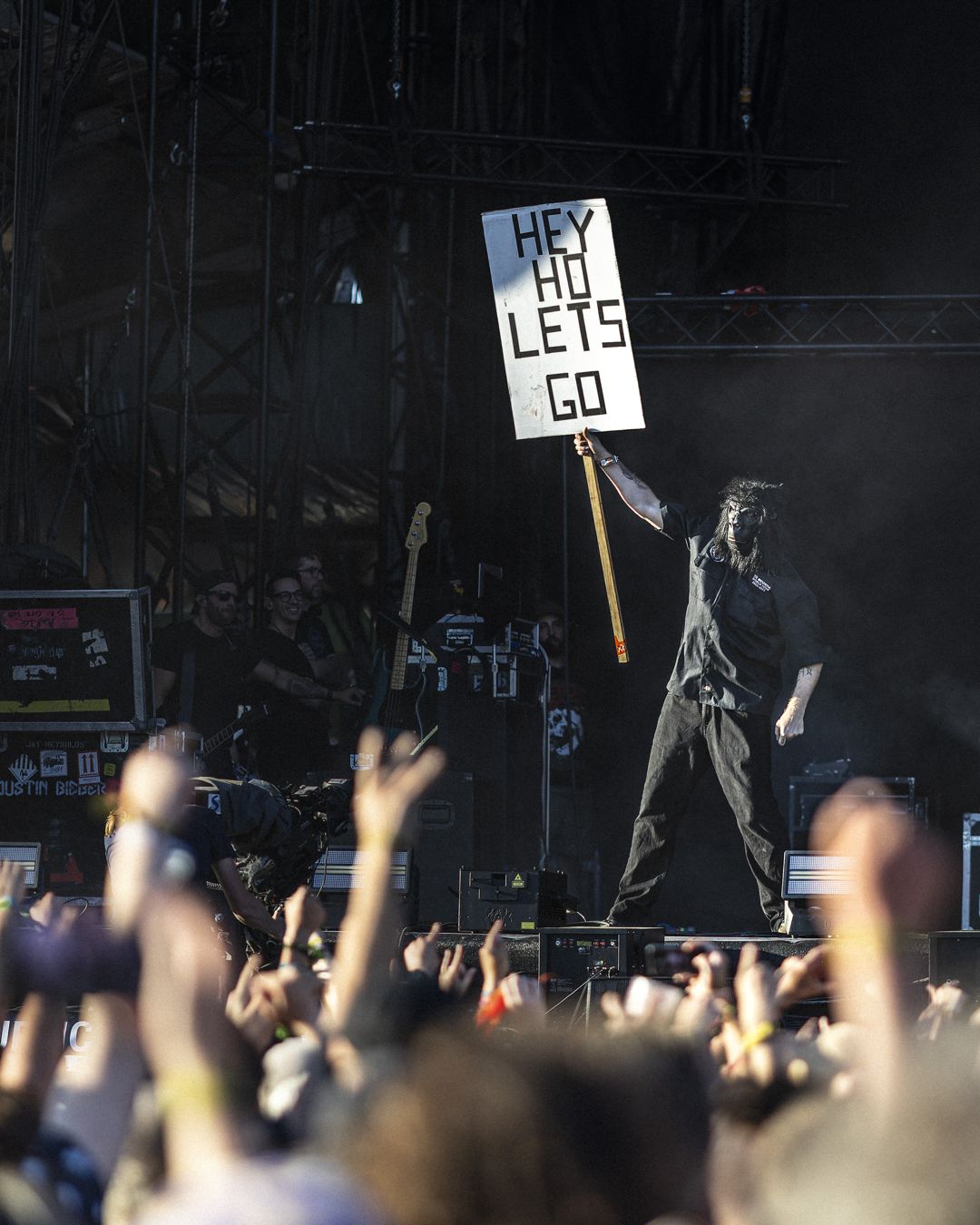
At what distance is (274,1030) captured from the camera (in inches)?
105

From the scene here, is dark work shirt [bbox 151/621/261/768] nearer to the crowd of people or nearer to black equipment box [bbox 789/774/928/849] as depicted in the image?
black equipment box [bbox 789/774/928/849]

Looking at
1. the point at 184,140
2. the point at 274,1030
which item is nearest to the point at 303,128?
the point at 184,140

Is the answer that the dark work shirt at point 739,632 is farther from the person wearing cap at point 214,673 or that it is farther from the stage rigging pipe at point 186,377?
the stage rigging pipe at point 186,377

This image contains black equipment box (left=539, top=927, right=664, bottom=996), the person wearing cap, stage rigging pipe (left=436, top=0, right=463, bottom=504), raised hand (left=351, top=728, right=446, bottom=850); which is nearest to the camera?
raised hand (left=351, top=728, right=446, bottom=850)

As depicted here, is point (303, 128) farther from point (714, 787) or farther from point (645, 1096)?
point (645, 1096)

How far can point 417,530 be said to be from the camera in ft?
28.7

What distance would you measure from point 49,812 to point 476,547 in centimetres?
373

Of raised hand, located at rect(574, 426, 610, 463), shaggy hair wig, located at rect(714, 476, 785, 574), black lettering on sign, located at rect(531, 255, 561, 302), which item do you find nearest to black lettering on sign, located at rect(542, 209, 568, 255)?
black lettering on sign, located at rect(531, 255, 561, 302)

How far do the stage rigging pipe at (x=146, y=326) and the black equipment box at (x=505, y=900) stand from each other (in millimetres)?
3329

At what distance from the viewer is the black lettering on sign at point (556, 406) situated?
22.7ft

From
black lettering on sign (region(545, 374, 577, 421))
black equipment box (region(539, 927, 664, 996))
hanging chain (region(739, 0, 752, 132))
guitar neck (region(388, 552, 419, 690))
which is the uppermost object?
hanging chain (region(739, 0, 752, 132))

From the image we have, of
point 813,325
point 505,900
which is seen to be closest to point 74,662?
point 505,900

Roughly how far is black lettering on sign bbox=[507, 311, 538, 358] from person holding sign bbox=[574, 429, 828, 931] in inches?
20.6

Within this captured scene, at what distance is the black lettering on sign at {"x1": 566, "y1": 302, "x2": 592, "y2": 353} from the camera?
6984mm
